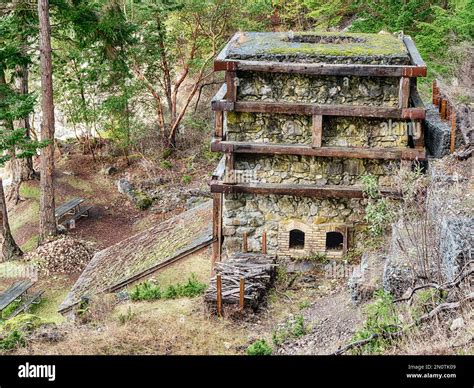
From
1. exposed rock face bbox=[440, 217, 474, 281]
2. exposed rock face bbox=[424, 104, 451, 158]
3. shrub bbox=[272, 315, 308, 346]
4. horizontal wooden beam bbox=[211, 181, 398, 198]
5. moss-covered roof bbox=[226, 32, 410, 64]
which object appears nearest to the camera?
exposed rock face bbox=[440, 217, 474, 281]

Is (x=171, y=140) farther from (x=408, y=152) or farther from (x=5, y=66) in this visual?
(x=408, y=152)

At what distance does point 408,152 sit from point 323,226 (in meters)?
2.33

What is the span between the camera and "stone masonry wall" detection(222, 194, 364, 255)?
1188 centimetres

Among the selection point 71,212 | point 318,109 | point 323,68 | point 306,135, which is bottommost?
point 71,212

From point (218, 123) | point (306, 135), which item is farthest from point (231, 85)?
point (306, 135)

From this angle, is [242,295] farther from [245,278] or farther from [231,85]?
[231,85]

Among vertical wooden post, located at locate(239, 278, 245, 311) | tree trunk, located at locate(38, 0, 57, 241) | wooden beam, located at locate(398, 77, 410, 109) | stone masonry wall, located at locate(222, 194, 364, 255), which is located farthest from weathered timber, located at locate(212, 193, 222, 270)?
tree trunk, located at locate(38, 0, 57, 241)

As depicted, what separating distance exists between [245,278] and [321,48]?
4.90 meters

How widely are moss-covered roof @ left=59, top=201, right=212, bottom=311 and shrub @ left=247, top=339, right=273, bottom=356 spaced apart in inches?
165

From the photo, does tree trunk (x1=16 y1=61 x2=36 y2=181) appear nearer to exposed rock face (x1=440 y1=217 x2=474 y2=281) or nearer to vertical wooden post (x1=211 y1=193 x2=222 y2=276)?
vertical wooden post (x1=211 y1=193 x2=222 y2=276)

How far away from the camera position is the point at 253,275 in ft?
35.8

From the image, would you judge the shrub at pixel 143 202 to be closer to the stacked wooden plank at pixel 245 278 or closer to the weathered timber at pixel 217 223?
the weathered timber at pixel 217 223

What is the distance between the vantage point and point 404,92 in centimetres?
1076

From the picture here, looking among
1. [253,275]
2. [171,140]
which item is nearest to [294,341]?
[253,275]
